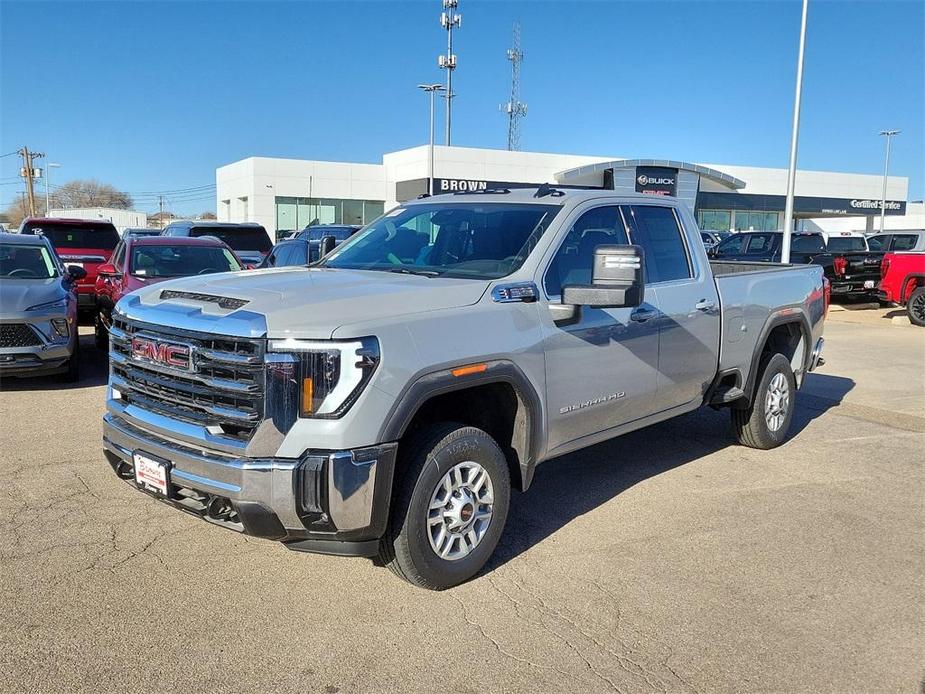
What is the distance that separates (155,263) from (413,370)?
8.16 metres

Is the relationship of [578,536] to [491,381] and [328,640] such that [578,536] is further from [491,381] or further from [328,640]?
[328,640]

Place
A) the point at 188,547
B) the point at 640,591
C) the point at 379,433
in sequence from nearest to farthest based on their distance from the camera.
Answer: the point at 379,433 → the point at 640,591 → the point at 188,547

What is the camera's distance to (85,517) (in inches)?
185

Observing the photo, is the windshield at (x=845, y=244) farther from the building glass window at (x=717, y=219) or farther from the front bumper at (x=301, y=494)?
the building glass window at (x=717, y=219)

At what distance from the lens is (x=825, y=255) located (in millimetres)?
18531

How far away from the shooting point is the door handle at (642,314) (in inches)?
187

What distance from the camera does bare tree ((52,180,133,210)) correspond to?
114 m

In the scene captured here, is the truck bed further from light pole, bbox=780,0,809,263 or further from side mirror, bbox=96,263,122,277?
light pole, bbox=780,0,809,263

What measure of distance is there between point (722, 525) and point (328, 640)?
103 inches

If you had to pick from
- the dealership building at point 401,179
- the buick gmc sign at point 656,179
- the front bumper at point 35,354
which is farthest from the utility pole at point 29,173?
the front bumper at point 35,354

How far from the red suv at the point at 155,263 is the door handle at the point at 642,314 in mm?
7008

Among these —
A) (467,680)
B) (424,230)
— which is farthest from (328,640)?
(424,230)

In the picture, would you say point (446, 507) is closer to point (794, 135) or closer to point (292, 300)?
point (292, 300)

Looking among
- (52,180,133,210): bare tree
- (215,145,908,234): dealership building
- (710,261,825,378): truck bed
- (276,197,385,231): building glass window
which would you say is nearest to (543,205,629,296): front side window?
(710,261,825,378): truck bed
